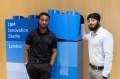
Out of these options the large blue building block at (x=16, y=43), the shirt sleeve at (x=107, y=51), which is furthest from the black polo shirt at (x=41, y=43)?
the shirt sleeve at (x=107, y=51)

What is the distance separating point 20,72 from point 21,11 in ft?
3.39

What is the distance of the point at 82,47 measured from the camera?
11.7 feet

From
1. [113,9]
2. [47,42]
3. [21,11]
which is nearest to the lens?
[47,42]

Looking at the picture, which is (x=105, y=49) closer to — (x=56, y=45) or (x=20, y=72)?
(x=56, y=45)

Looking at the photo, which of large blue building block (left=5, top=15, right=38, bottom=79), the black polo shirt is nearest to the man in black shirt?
the black polo shirt

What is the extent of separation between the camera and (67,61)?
3156mm

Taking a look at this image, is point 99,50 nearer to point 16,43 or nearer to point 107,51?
point 107,51

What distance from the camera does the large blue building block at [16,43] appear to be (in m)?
3.41

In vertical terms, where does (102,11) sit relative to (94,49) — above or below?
above

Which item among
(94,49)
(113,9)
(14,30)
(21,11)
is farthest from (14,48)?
(113,9)

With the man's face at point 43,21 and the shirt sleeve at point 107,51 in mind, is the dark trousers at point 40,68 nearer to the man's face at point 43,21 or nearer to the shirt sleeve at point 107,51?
the man's face at point 43,21

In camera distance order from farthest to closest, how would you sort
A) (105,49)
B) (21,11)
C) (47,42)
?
1. (21,11)
2. (47,42)
3. (105,49)

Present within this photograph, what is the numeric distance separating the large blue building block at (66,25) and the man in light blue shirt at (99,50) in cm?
28

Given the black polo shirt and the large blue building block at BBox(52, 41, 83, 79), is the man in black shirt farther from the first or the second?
the large blue building block at BBox(52, 41, 83, 79)
